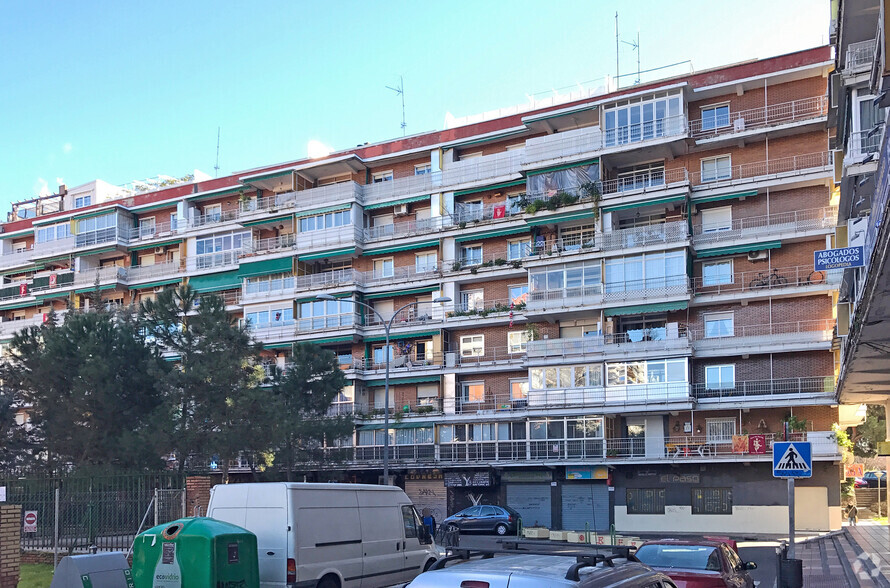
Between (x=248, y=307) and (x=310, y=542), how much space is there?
39.4 meters

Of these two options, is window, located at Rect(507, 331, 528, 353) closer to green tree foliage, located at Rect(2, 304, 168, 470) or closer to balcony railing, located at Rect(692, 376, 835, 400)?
balcony railing, located at Rect(692, 376, 835, 400)

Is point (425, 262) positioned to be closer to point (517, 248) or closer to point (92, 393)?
point (517, 248)

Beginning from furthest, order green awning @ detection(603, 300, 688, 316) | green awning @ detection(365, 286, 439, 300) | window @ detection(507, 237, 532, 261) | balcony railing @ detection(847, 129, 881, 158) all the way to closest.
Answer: green awning @ detection(365, 286, 439, 300)
window @ detection(507, 237, 532, 261)
green awning @ detection(603, 300, 688, 316)
balcony railing @ detection(847, 129, 881, 158)

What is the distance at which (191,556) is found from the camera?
1223cm

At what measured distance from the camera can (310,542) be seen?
14.3 meters

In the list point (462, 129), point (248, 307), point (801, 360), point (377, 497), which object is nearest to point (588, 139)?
point (462, 129)

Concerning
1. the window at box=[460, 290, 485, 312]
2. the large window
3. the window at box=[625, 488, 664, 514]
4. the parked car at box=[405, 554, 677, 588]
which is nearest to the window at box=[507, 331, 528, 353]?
the large window

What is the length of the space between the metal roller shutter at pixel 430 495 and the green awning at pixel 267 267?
1427 cm

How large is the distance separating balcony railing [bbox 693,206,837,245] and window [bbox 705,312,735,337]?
3.48 m

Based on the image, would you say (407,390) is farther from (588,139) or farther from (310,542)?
(310,542)

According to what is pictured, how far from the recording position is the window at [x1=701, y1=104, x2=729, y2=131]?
42.4 meters

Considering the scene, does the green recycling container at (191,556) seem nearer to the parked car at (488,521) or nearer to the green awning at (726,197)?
the parked car at (488,521)

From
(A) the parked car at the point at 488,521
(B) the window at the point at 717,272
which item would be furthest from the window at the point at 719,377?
(A) the parked car at the point at 488,521

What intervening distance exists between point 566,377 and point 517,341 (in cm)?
429
